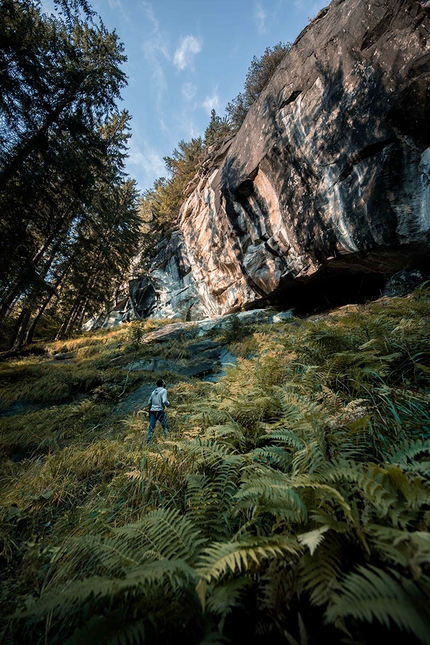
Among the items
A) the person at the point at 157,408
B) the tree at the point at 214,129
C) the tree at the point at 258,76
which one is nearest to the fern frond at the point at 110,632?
the person at the point at 157,408

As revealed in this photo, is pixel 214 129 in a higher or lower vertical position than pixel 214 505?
higher

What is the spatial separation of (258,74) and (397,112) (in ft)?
42.6

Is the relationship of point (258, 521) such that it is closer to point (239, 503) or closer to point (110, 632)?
point (239, 503)

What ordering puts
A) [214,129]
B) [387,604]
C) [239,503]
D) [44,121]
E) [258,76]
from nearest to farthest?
[387,604] → [239,503] → [44,121] → [258,76] → [214,129]

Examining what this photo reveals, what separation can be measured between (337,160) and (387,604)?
394 inches

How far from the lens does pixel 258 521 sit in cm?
151

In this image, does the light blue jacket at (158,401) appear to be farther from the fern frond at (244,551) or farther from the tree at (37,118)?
the tree at (37,118)

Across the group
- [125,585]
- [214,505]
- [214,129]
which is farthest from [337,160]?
[214,129]

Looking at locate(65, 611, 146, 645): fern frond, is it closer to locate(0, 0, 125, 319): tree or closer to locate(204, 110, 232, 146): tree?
locate(0, 0, 125, 319): tree

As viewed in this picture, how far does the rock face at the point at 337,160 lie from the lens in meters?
6.40

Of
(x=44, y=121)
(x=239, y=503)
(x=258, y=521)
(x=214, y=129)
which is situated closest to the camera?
(x=239, y=503)

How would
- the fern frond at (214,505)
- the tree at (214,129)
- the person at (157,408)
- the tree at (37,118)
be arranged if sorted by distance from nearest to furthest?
the fern frond at (214,505) → the person at (157,408) → the tree at (37,118) → the tree at (214,129)

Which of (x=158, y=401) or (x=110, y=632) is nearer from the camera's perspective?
(x=110, y=632)

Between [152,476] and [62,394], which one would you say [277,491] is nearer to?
[152,476]
